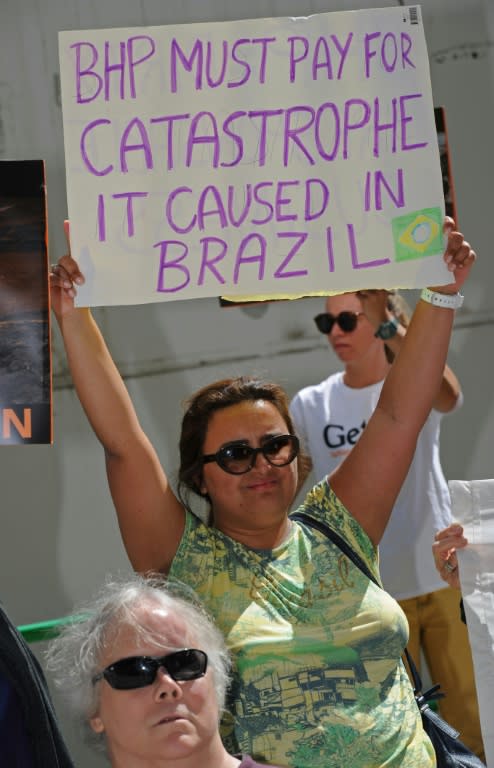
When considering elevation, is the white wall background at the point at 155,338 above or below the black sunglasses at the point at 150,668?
above

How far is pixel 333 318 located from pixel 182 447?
1.34 metres

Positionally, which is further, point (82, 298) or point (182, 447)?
point (182, 447)

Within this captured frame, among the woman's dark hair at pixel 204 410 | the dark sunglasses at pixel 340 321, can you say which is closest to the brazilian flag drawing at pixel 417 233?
the woman's dark hair at pixel 204 410

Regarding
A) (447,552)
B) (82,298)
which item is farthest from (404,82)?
(447,552)

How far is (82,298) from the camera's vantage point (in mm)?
2518

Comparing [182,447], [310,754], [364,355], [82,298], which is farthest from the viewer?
[364,355]

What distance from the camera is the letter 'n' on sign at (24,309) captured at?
2.57 meters

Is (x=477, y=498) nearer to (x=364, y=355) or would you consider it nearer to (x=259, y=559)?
(x=259, y=559)

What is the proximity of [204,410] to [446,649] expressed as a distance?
147 cm

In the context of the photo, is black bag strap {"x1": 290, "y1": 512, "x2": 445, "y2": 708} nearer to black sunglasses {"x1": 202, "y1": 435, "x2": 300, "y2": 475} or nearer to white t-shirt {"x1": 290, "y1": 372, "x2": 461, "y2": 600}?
black sunglasses {"x1": 202, "y1": 435, "x2": 300, "y2": 475}

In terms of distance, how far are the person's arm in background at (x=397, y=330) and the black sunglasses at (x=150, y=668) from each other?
174cm

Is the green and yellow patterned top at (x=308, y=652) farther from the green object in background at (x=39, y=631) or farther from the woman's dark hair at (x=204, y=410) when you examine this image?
the green object in background at (x=39, y=631)

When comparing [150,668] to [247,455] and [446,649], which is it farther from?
[446,649]

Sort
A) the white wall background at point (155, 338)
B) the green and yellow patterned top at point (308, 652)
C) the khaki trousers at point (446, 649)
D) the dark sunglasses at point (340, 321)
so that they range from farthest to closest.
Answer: the white wall background at point (155, 338) → the dark sunglasses at point (340, 321) → the khaki trousers at point (446, 649) → the green and yellow patterned top at point (308, 652)
